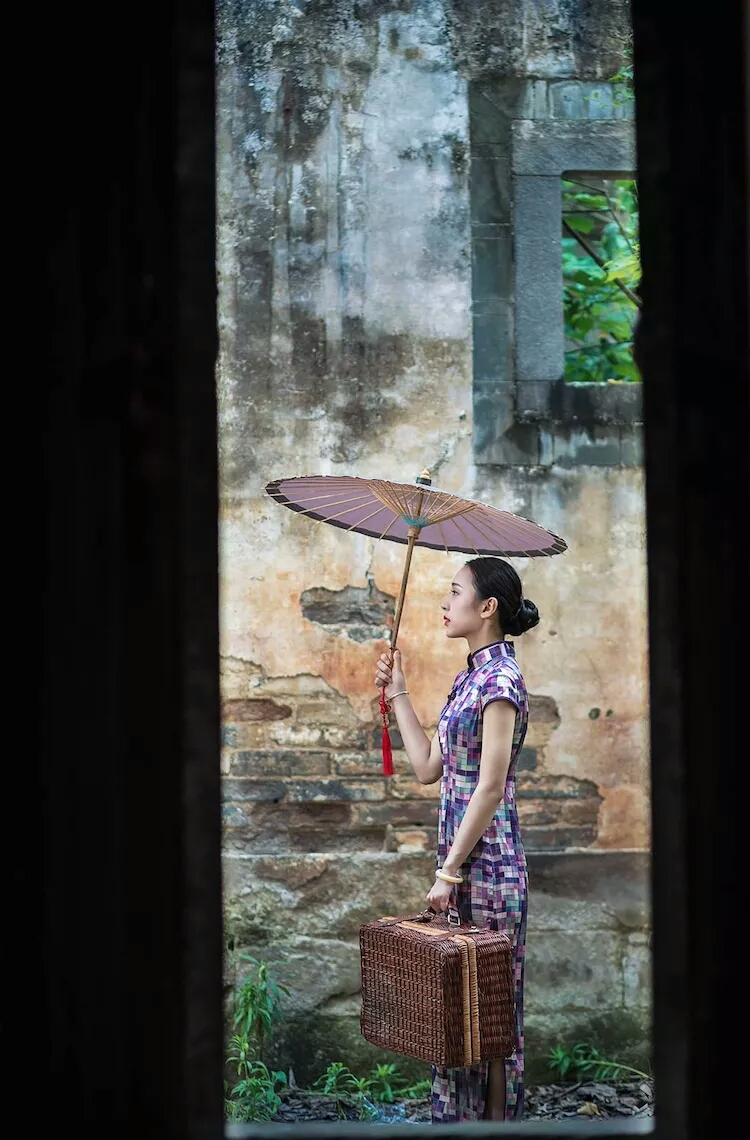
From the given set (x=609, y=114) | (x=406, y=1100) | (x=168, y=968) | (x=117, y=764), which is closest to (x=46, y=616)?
(x=117, y=764)

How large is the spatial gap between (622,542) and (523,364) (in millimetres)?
898

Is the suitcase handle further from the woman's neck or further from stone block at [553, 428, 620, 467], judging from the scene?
stone block at [553, 428, 620, 467]

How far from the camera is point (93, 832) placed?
135 centimetres

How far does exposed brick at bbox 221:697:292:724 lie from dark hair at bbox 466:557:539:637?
1.42 meters

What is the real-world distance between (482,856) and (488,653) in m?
0.66

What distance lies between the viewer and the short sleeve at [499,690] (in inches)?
152

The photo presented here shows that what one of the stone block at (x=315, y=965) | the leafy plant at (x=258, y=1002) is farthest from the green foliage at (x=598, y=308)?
the leafy plant at (x=258, y=1002)

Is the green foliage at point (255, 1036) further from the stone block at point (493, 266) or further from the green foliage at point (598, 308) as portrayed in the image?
the green foliage at point (598, 308)

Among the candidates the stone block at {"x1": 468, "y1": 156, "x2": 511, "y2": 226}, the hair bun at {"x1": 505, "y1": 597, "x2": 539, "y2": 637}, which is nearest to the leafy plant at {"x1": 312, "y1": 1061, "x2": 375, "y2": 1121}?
the hair bun at {"x1": 505, "y1": 597, "x2": 539, "y2": 637}

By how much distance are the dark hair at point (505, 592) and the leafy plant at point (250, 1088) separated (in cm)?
215

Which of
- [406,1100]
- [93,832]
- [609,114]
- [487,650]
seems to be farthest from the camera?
[609,114]

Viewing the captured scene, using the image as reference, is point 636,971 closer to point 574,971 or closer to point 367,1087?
point 574,971

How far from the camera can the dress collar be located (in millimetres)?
4020

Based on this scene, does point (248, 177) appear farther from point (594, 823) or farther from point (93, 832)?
point (93, 832)
